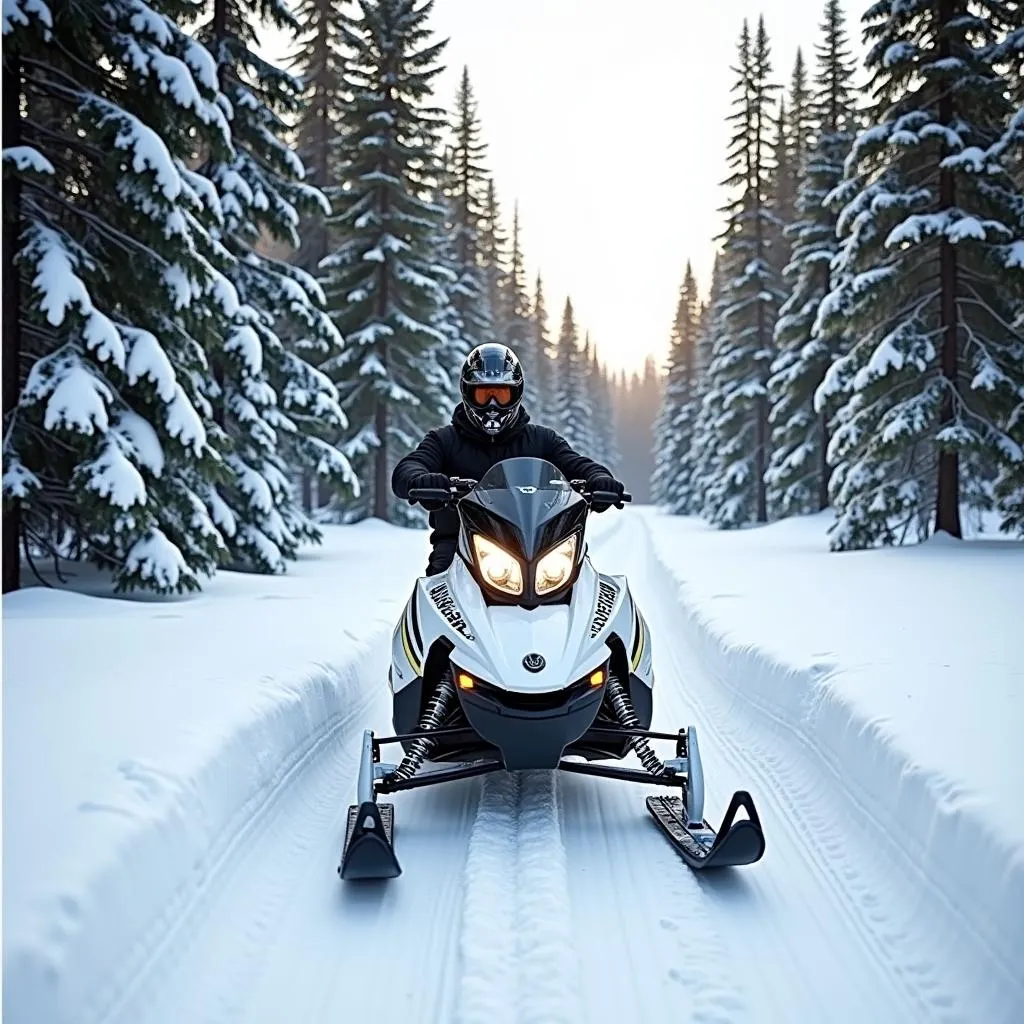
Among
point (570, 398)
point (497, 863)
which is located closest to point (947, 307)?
point (497, 863)

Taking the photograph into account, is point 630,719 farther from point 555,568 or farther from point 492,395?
point 492,395

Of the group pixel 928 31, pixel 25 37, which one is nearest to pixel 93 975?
pixel 25 37

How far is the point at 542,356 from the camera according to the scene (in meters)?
66.7

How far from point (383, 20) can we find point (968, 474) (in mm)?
19049

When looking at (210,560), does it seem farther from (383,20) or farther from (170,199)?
(383,20)

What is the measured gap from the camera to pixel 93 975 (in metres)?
2.48

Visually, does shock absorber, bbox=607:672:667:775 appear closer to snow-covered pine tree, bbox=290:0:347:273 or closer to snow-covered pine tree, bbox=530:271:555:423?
snow-covered pine tree, bbox=290:0:347:273

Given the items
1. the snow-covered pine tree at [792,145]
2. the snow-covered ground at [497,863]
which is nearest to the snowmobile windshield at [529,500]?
the snow-covered ground at [497,863]

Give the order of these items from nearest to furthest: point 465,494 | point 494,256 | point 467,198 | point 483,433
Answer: point 465,494 → point 483,433 → point 467,198 → point 494,256

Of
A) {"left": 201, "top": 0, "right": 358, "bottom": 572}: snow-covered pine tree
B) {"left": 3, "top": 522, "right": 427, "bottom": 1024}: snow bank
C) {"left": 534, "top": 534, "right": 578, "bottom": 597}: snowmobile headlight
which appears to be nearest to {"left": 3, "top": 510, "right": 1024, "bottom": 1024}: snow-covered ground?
{"left": 3, "top": 522, "right": 427, "bottom": 1024}: snow bank

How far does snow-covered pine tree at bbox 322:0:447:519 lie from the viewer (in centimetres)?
2409

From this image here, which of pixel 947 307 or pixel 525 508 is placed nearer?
pixel 525 508

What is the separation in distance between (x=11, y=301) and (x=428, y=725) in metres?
7.75

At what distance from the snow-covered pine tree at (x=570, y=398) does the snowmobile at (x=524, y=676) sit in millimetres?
53771
